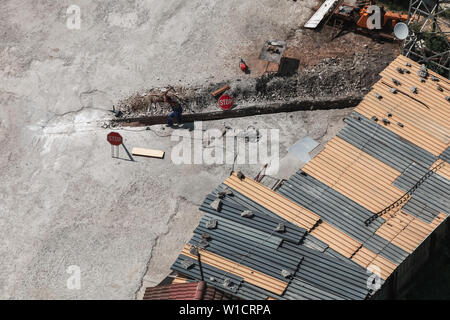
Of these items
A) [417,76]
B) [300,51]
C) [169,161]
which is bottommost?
[169,161]

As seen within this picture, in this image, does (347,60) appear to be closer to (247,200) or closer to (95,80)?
(247,200)

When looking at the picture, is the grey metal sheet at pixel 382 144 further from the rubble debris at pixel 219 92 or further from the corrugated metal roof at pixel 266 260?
the rubble debris at pixel 219 92

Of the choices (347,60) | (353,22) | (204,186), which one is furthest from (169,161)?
(353,22)

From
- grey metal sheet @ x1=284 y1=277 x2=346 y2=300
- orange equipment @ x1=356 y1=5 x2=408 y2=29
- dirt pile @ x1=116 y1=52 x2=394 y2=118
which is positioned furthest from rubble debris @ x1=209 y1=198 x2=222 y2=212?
orange equipment @ x1=356 y1=5 x2=408 y2=29

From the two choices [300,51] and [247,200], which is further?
[300,51]

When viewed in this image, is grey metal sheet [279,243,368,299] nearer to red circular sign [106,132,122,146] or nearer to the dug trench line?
the dug trench line

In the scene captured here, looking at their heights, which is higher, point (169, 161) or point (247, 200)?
point (247, 200)
